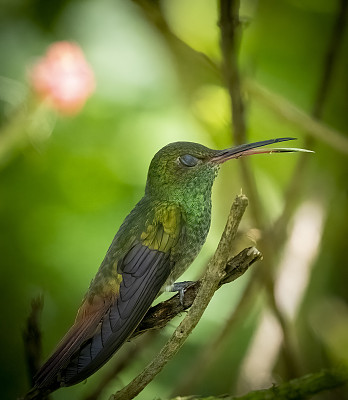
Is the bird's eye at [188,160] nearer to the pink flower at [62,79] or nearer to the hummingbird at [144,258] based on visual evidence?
the hummingbird at [144,258]

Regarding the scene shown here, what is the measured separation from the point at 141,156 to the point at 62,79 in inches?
28.1

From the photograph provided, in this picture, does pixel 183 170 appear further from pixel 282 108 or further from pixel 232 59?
pixel 282 108

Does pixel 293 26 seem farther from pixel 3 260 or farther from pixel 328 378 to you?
pixel 328 378

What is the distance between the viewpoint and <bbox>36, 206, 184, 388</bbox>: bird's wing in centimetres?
160

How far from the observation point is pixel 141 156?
328 centimetres

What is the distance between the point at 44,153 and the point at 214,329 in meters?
1.29

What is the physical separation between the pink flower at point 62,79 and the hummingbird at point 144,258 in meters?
0.77

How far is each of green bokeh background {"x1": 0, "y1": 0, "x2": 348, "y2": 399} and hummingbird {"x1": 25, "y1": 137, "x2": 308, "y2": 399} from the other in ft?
2.77

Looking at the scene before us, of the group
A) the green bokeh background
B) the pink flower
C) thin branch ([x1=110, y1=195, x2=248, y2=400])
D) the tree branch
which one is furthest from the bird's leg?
the pink flower

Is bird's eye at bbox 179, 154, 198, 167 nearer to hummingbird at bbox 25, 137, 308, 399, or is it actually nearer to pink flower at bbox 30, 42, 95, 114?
hummingbird at bbox 25, 137, 308, 399

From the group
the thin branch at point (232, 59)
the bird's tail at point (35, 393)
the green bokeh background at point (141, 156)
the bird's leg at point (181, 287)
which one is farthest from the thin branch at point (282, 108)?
the bird's tail at point (35, 393)

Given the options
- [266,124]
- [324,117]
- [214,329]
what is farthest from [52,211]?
[324,117]

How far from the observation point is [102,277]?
189 centimetres

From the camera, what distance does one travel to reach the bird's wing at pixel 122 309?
1597mm
